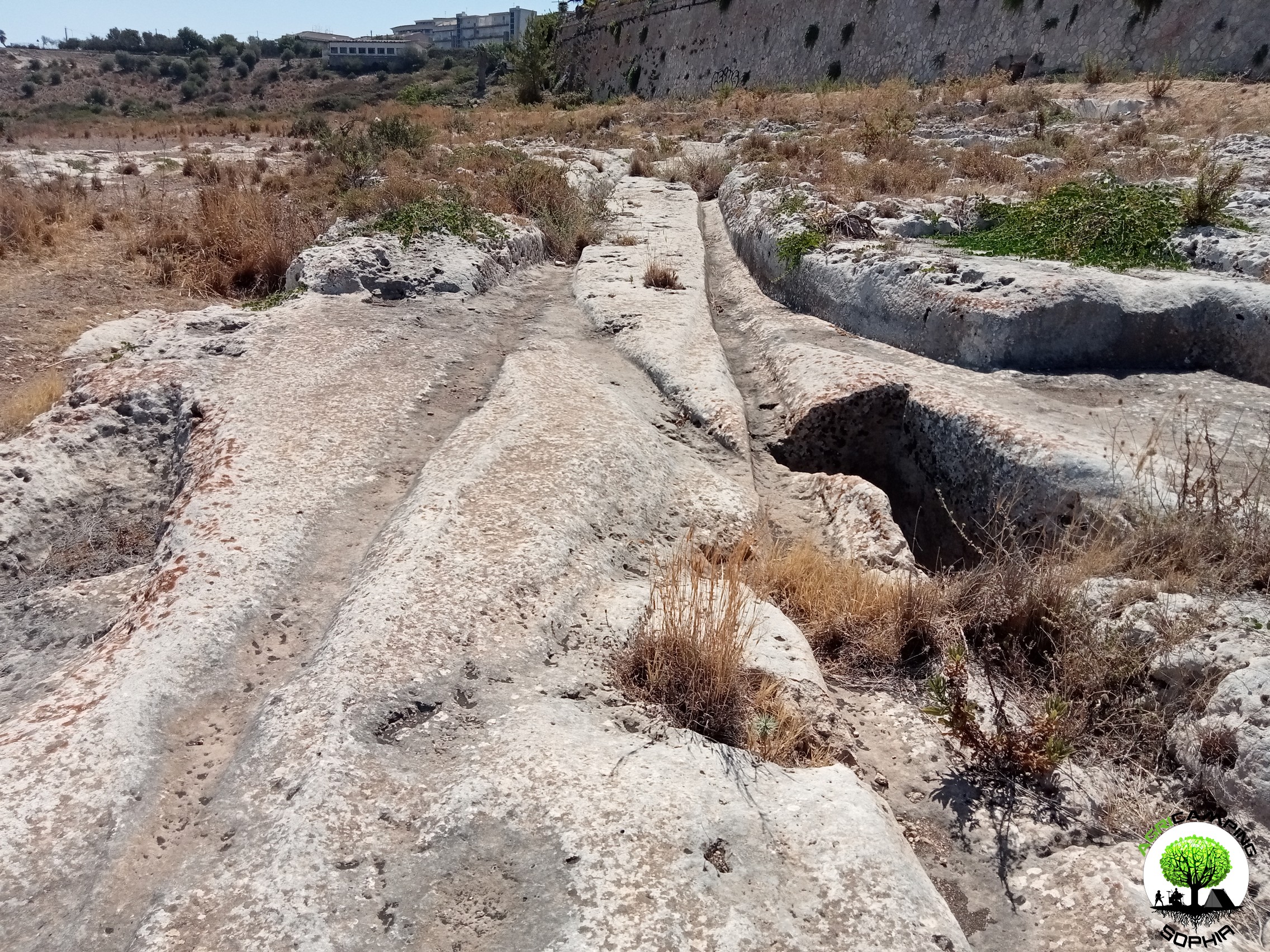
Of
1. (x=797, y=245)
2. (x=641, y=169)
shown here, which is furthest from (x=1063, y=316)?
(x=641, y=169)

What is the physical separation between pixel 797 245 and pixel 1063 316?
8.35 ft

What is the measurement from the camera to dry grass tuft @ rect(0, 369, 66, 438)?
4.62 m

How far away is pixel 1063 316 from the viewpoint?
5.45 m

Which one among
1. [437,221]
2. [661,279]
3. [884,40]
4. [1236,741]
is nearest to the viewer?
[1236,741]

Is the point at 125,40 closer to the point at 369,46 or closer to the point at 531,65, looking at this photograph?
the point at 369,46

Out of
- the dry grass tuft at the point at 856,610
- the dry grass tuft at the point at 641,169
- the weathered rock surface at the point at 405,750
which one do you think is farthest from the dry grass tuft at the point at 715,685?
the dry grass tuft at the point at 641,169

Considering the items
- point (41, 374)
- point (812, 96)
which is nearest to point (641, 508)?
point (41, 374)

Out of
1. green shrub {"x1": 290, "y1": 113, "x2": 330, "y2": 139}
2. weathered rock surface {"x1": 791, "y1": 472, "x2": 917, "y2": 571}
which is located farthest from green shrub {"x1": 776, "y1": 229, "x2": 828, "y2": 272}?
green shrub {"x1": 290, "y1": 113, "x2": 330, "y2": 139}

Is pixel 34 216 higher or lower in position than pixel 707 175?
lower

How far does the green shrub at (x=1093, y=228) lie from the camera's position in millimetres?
6234

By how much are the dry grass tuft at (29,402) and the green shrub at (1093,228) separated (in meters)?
6.69

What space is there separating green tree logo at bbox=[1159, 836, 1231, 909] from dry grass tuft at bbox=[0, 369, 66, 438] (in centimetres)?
557

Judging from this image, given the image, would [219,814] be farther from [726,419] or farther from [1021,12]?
[1021,12]

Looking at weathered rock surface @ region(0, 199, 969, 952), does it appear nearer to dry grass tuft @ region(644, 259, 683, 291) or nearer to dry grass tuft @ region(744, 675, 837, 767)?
dry grass tuft @ region(744, 675, 837, 767)
